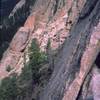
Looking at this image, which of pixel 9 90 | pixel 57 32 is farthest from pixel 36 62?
pixel 57 32

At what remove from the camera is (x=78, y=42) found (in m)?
11.5

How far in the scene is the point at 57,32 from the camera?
19.0 meters

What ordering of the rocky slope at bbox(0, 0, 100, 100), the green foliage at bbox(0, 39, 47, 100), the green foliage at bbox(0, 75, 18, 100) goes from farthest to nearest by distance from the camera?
the green foliage at bbox(0, 75, 18, 100), the green foliage at bbox(0, 39, 47, 100), the rocky slope at bbox(0, 0, 100, 100)

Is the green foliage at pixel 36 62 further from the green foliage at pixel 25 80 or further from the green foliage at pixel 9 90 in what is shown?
the green foliage at pixel 9 90

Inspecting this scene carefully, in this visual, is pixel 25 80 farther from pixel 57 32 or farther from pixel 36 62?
pixel 57 32

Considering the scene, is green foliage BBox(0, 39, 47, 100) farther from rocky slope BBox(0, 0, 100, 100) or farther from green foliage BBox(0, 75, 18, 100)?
rocky slope BBox(0, 0, 100, 100)

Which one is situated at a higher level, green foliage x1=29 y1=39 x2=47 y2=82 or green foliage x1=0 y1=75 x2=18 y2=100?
green foliage x1=29 y1=39 x2=47 y2=82

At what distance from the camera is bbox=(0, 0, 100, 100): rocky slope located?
36.8ft

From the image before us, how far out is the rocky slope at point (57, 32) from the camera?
11.2 metres

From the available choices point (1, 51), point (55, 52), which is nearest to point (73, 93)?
point (55, 52)

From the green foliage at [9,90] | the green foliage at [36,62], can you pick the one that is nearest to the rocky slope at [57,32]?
the green foliage at [36,62]

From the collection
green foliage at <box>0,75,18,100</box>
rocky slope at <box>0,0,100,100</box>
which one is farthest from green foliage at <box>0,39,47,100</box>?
rocky slope at <box>0,0,100,100</box>

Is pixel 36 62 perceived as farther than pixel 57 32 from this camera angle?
No

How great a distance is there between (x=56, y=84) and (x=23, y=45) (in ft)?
37.3
